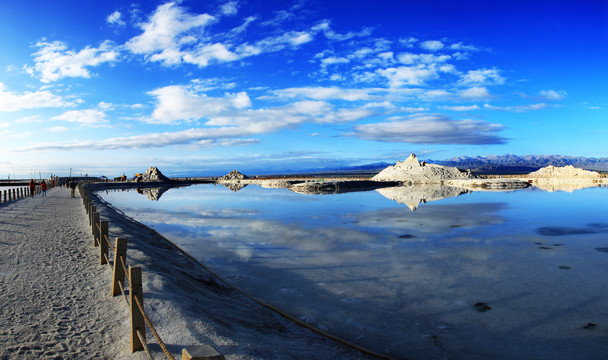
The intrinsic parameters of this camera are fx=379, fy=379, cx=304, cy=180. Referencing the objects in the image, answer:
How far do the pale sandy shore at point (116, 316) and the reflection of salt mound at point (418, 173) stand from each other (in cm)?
6228

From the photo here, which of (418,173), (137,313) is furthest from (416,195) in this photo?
(137,313)

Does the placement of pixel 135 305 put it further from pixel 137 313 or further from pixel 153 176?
pixel 153 176

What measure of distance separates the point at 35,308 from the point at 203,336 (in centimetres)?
295

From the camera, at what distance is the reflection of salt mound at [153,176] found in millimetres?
82275

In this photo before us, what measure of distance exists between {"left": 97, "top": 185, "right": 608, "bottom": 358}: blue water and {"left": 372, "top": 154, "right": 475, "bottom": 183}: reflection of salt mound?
4940cm

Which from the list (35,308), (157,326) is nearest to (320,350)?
(157,326)

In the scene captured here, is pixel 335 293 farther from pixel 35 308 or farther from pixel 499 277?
pixel 35 308

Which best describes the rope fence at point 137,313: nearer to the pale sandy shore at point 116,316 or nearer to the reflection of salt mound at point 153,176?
the pale sandy shore at point 116,316

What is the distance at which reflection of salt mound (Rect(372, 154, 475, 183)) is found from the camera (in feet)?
222

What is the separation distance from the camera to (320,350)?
18.9 feet

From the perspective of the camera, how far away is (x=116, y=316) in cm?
577

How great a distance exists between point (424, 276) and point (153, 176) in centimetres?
8236

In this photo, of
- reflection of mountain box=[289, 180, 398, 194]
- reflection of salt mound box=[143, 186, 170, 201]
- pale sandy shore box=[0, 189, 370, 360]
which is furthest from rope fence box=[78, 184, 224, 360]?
reflection of mountain box=[289, 180, 398, 194]

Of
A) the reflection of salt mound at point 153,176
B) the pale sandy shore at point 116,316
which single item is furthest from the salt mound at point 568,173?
the pale sandy shore at point 116,316
